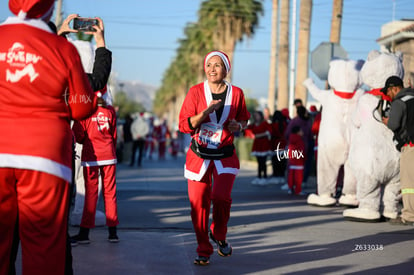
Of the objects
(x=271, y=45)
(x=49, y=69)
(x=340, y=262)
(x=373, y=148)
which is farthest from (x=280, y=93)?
(x=49, y=69)

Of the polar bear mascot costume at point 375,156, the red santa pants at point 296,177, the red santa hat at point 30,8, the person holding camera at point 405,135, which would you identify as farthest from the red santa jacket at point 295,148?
the red santa hat at point 30,8

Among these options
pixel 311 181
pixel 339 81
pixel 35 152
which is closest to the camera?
pixel 35 152

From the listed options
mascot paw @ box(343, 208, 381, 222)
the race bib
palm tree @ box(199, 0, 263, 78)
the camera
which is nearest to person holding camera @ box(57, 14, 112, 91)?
the camera

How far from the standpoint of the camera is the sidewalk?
612 centimetres

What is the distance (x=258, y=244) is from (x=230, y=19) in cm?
3733

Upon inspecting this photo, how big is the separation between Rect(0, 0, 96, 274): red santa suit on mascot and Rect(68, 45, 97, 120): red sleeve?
1.0 inches

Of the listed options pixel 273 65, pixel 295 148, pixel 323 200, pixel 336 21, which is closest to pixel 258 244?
pixel 323 200

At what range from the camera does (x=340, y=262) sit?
21.1 ft

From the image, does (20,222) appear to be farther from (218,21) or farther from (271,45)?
(218,21)

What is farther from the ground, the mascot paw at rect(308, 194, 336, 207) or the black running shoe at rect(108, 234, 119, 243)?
the black running shoe at rect(108, 234, 119, 243)

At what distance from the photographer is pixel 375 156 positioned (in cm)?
915

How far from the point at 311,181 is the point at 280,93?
11.4 metres

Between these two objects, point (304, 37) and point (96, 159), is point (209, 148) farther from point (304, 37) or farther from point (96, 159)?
point (304, 37)

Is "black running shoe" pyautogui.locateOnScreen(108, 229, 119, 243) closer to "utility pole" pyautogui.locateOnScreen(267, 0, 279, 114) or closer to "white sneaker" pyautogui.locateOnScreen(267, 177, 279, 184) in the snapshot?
"white sneaker" pyautogui.locateOnScreen(267, 177, 279, 184)
